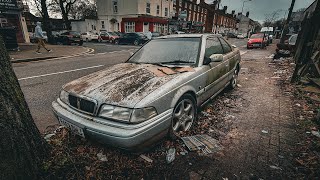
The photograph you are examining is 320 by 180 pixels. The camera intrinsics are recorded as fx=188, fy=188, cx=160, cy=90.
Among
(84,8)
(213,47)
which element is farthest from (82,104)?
(84,8)

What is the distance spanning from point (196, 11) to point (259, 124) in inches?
2030

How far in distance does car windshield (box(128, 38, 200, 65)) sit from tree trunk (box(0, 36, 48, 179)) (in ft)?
6.85

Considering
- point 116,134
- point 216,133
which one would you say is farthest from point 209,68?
point 116,134

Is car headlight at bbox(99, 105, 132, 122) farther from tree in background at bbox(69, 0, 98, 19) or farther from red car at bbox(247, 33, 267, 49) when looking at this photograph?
tree in background at bbox(69, 0, 98, 19)

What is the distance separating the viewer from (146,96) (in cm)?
220

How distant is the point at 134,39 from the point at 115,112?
21477mm

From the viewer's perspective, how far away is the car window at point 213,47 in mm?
3625

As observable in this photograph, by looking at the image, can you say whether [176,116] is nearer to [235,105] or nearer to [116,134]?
[116,134]

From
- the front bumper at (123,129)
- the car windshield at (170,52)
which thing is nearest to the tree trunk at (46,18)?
the car windshield at (170,52)

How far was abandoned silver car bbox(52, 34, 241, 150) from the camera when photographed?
2.10m

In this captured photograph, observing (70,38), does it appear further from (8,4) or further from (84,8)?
(84,8)

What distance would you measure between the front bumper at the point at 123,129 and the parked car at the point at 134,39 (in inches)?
812

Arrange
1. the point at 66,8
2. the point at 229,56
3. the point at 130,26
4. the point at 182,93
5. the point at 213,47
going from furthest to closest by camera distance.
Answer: the point at 66,8 → the point at 130,26 → the point at 229,56 → the point at 213,47 → the point at 182,93

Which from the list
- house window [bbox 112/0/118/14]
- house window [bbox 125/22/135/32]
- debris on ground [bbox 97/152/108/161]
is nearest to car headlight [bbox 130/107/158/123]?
debris on ground [bbox 97/152/108/161]
